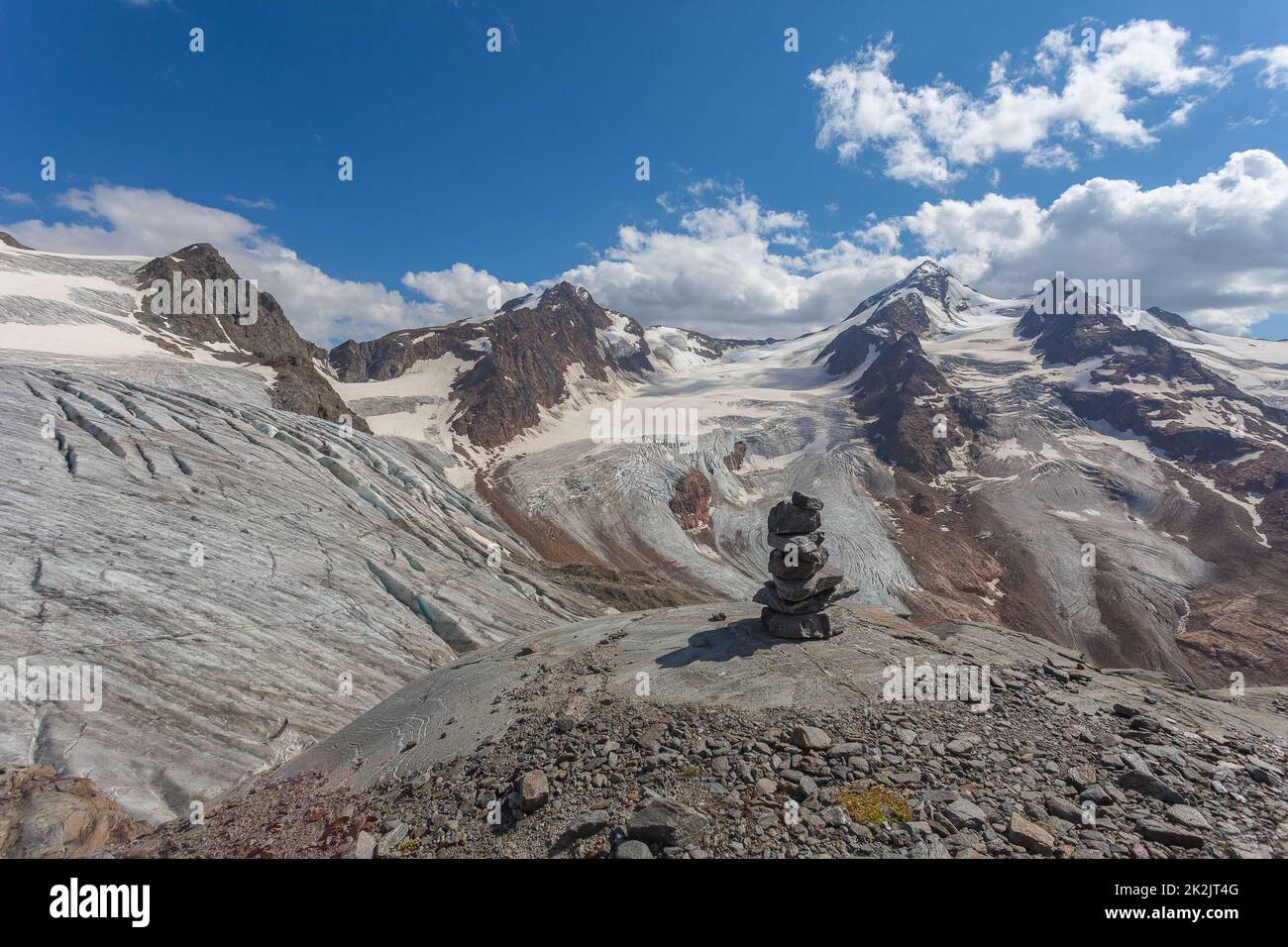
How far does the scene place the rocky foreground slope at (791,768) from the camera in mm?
7727

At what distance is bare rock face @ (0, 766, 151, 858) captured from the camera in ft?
35.9

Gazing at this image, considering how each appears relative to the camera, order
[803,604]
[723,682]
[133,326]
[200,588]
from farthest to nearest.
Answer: [133,326]
[200,588]
[803,604]
[723,682]

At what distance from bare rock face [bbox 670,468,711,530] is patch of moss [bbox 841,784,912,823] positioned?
3142 inches

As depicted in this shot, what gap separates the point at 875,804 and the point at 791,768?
155 cm

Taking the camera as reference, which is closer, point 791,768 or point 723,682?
point 791,768

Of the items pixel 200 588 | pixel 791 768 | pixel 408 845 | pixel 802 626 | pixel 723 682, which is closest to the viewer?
pixel 408 845

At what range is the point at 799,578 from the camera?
1634cm

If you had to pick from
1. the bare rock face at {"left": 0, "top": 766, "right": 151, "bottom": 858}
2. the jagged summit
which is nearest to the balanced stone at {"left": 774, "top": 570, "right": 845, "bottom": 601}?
the bare rock face at {"left": 0, "top": 766, "right": 151, "bottom": 858}

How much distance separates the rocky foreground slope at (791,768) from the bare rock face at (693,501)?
243ft

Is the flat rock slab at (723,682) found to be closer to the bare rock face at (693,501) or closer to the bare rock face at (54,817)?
the bare rock face at (54,817)

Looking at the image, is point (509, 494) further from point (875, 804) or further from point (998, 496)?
point (998, 496)

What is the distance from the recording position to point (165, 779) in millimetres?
14195

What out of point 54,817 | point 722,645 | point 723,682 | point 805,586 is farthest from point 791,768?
point 54,817
